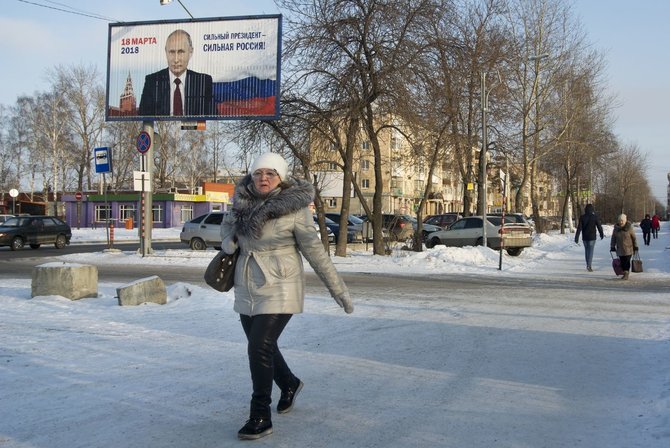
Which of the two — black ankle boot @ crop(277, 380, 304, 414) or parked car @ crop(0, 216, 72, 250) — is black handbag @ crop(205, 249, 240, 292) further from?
parked car @ crop(0, 216, 72, 250)

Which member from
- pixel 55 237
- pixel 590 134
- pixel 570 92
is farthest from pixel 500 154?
pixel 55 237

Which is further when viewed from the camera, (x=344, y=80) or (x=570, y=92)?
(x=570, y=92)

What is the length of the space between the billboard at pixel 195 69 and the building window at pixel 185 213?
39.1 m

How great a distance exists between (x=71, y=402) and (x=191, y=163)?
72038 millimetres

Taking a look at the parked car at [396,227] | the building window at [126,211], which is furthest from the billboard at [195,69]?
the building window at [126,211]

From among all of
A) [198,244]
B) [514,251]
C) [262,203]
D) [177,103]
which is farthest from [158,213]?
[262,203]

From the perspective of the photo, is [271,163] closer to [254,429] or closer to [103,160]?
[254,429]

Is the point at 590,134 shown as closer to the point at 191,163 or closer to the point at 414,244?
the point at 414,244

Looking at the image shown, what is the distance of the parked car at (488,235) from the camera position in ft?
76.9

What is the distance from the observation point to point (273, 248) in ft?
14.2

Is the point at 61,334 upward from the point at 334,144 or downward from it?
downward

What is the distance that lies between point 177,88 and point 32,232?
11.9 meters

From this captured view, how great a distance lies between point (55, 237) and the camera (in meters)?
29.1

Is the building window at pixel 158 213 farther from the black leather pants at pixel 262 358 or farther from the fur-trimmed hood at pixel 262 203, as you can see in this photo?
the black leather pants at pixel 262 358
